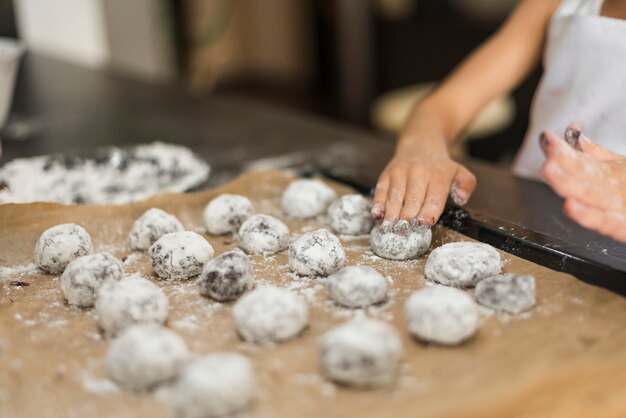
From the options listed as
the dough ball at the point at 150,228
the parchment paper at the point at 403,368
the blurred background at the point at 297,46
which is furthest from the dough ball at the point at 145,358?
the blurred background at the point at 297,46

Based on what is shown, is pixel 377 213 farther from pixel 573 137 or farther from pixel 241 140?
pixel 241 140

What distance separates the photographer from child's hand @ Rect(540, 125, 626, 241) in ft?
2.87

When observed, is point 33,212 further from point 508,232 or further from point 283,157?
point 508,232

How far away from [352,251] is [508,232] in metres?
0.25

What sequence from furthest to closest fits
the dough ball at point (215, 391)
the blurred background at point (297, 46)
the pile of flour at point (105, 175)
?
the blurred background at point (297, 46) < the pile of flour at point (105, 175) < the dough ball at point (215, 391)

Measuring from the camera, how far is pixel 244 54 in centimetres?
582

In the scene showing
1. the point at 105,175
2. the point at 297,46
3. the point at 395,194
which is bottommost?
the point at 297,46

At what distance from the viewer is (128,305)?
884 mm

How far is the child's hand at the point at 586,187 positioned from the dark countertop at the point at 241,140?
0.08 meters

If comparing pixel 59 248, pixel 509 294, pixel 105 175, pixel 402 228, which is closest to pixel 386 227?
pixel 402 228

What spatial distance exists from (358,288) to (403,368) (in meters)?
0.16

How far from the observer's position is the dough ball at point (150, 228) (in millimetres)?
1168

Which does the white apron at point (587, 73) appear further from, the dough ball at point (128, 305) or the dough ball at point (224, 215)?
the dough ball at point (128, 305)

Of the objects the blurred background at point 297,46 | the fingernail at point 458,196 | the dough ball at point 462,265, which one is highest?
the fingernail at point 458,196
